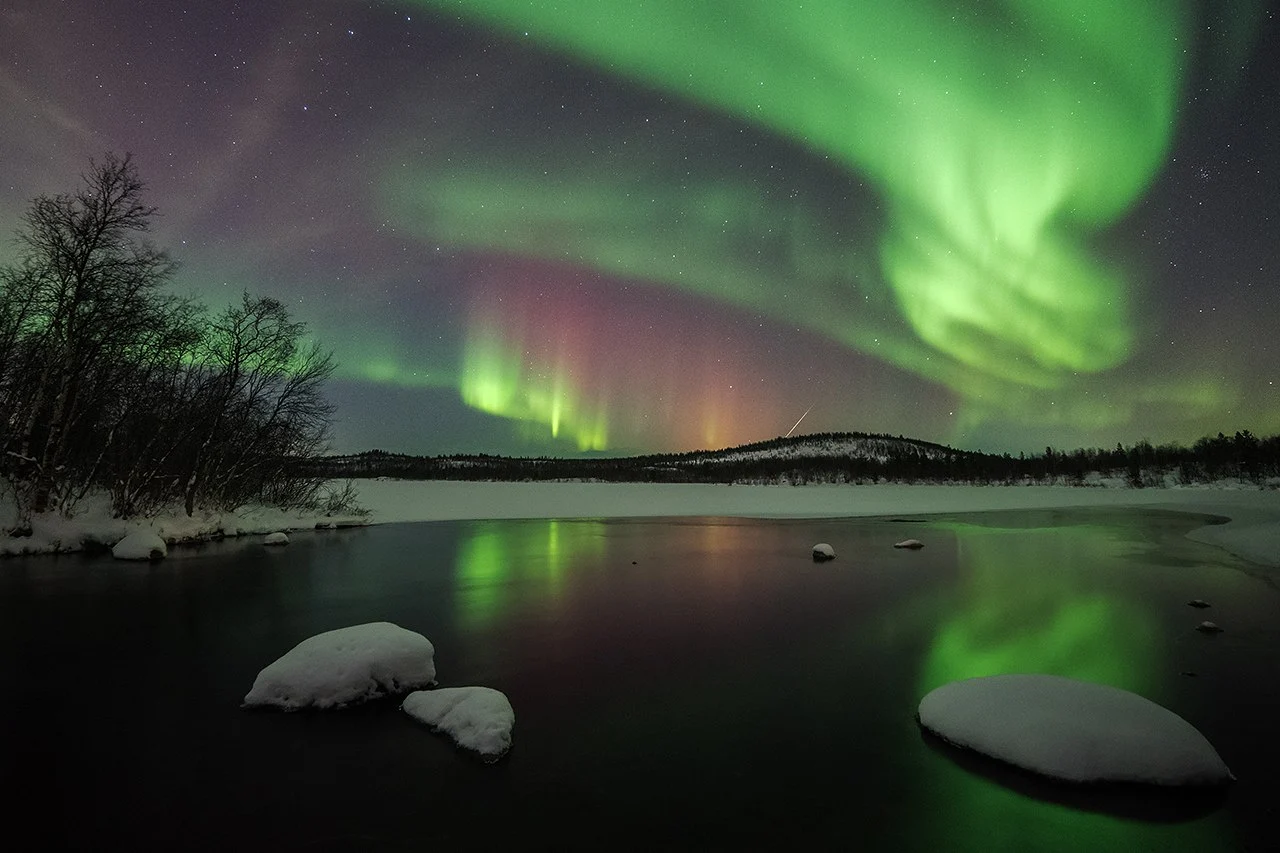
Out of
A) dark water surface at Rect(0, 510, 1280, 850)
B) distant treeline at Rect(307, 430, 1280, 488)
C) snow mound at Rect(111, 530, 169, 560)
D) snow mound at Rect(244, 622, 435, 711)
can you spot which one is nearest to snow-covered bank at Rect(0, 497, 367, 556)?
snow mound at Rect(111, 530, 169, 560)

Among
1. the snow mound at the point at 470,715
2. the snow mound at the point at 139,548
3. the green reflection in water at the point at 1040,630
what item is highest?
the snow mound at the point at 139,548

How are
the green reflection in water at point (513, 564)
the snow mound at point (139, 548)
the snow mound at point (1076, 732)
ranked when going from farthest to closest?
the snow mound at point (139, 548)
the green reflection in water at point (513, 564)
the snow mound at point (1076, 732)

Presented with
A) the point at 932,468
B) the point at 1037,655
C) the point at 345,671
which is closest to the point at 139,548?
the point at 345,671

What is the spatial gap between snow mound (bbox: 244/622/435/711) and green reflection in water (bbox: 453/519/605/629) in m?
3.73

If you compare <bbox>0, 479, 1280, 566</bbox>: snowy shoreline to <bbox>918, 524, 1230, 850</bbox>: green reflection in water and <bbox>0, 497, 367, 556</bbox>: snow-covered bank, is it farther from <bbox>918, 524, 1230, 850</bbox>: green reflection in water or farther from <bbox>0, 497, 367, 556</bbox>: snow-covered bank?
<bbox>918, 524, 1230, 850</bbox>: green reflection in water

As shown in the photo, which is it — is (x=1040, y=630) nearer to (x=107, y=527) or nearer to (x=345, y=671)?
(x=345, y=671)

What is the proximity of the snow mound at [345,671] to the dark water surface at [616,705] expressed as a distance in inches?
11.9

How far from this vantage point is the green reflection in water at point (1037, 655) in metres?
4.62

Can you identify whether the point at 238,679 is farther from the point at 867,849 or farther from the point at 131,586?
the point at 131,586

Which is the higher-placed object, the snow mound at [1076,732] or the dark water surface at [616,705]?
the snow mound at [1076,732]

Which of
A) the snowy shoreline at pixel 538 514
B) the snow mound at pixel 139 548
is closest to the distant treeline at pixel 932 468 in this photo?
the snowy shoreline at pixel 538 514

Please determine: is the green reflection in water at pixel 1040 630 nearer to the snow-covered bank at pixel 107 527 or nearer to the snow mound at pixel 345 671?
the snow mound at pixel 345 671

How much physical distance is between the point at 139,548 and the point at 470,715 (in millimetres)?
19155

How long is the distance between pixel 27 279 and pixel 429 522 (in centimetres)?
2279
